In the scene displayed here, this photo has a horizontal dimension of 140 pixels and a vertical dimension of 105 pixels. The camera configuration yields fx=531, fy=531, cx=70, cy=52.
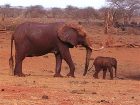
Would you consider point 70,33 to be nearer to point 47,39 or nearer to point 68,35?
point 68,35

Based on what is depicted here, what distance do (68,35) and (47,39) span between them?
2.41ft

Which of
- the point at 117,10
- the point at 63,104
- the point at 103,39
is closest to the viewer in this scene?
the point at 63,104

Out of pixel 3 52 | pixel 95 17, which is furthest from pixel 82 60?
pixel 95 17

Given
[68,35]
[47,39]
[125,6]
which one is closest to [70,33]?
[68,35]

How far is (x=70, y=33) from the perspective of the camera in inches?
726

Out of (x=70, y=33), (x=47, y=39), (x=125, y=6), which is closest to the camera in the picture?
(x=47, y=39)

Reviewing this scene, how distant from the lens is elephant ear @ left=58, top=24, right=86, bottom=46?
18.1m

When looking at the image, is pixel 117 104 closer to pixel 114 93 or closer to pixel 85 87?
pixel 114 93

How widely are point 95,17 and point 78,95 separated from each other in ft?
200

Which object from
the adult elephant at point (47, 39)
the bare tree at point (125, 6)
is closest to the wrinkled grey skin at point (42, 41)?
the adult elephant at point (47, 39)

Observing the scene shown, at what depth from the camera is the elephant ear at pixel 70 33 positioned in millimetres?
18109

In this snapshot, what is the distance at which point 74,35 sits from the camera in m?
18.5

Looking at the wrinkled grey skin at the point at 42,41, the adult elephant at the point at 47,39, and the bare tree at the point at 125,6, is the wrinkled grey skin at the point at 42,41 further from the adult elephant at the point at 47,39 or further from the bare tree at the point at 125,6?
the bare tree at the point at 125,6

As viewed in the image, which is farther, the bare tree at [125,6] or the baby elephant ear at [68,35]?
the bare tree at [125,6]
